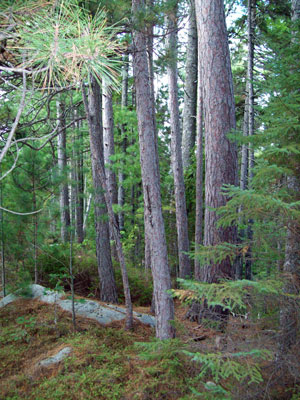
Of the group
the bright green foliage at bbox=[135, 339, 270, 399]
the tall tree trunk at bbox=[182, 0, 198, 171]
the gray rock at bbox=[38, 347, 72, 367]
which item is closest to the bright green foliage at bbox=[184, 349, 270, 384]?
the bright green foliage at bbox=[135, 339, 270, 399]

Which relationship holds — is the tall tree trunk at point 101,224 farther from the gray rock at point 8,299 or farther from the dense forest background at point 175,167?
the gray rock at point 8,299

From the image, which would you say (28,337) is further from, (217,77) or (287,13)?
(287,13)

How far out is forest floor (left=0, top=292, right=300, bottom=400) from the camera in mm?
2680

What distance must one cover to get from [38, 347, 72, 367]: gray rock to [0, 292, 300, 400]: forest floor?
0.08 m

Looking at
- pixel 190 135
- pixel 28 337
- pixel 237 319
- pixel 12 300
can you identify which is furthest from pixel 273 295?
pixel 190 135

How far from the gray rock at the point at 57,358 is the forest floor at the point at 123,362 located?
0.08 m

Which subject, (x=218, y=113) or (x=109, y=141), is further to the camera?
(x=109, y=141)

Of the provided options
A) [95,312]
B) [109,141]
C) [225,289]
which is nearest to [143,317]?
[95,312]

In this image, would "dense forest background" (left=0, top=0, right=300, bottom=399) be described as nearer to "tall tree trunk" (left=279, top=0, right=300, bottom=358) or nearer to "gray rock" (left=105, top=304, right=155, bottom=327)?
"tall tree trunk" (left=279, top=0, right=300, bottom=358)

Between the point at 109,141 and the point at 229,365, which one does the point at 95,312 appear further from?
the point at 109,141

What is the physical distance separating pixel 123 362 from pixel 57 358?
98 cm

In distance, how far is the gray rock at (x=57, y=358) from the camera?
4.64 m

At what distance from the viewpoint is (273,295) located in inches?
109

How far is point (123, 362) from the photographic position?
4723 millimetres
